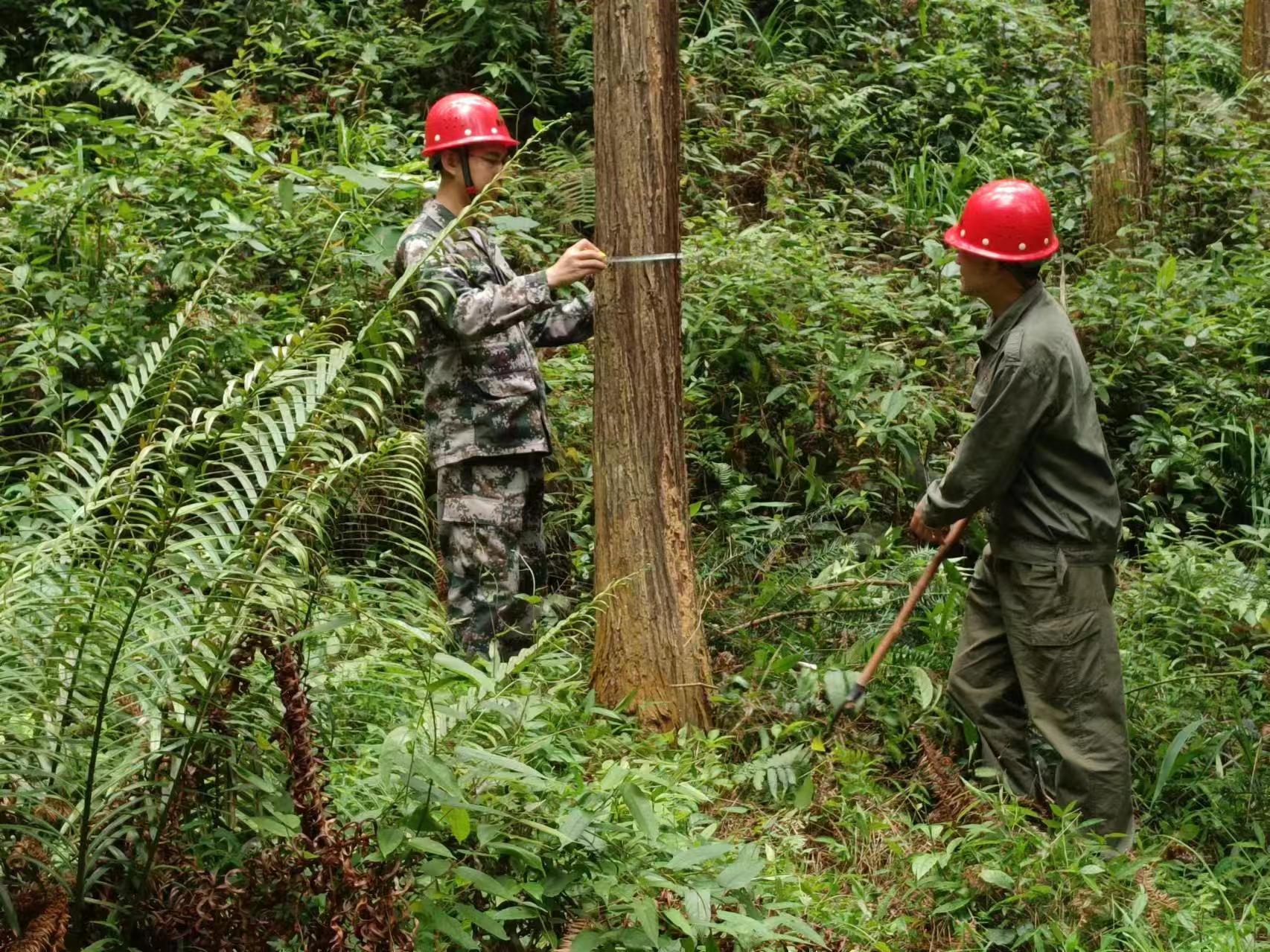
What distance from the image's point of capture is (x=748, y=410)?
680cm

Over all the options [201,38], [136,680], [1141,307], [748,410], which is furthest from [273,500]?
[201,38]

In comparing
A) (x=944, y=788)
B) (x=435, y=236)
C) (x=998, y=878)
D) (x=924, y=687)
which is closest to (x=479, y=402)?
(x=435, y=236)

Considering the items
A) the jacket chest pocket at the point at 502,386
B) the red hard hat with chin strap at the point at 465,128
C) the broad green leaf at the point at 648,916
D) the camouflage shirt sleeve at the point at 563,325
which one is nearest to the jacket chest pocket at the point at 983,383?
the camouflage shirt sleeve at the point at 563,325

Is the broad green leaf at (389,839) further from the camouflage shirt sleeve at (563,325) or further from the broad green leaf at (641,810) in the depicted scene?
the camouflage shirt sleeve at (563,325)

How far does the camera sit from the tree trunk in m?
4.52

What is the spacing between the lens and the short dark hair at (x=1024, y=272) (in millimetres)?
4625

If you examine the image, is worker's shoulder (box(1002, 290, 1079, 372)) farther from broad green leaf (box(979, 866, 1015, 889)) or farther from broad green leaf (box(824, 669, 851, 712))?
broad green leaf (box(979, 866, 1015, 889))

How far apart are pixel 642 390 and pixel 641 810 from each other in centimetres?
171

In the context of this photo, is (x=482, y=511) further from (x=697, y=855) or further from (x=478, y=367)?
(x=697, y=855)

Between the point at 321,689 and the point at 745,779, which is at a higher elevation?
the point at 321,689

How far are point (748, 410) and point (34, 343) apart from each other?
11.5 ft

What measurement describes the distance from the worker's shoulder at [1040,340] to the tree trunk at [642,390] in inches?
46.1

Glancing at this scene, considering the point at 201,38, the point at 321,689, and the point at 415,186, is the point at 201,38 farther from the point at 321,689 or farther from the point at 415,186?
the point at 321,689

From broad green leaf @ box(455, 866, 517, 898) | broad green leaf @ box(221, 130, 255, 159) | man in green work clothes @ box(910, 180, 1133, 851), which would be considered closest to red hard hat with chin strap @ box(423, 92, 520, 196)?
man in green work clothes @ box(910, 180, 1133, 851)
